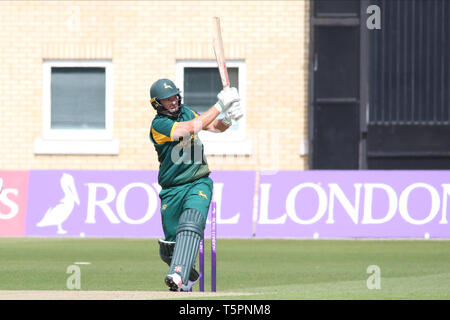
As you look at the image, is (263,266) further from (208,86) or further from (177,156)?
(208,86)

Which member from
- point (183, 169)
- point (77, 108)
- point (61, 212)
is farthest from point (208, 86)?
point (183, 169)

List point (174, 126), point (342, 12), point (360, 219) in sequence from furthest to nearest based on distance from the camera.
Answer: point (342, 12) < point (360, 219) < point (174, 126)

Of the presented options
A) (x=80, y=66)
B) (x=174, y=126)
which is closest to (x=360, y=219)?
(x=80, y=66)

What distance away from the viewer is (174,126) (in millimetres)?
9227

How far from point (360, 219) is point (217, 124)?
25.5ft

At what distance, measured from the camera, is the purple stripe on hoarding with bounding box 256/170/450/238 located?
1708 centimetres

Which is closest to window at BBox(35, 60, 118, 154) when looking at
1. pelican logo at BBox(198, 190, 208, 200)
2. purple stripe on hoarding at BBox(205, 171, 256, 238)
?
purple stripe on hoarding at BBox(205, 171, 256, 238)

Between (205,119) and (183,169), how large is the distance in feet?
1.77

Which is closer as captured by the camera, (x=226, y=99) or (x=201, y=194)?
(x=226, y=99)

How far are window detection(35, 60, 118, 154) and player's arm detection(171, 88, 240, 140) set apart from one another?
1184 cm

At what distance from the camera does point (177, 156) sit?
30.8 feet

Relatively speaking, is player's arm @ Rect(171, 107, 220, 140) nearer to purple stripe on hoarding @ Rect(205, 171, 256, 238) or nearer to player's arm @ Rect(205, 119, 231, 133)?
player's arm @ Rect(205, 119, 231, 133)

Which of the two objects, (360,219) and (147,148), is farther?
(147,148)
